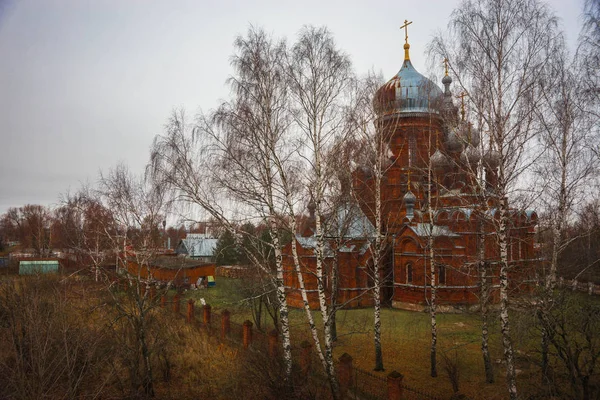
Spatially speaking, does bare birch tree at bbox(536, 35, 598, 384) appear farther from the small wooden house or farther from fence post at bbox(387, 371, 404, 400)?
the small wooden house

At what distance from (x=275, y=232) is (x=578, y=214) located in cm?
947

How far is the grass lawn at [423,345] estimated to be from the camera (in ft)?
36.5

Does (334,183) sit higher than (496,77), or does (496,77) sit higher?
(496,77)

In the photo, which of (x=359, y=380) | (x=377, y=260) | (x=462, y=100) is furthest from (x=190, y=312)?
(x=462, y=100)

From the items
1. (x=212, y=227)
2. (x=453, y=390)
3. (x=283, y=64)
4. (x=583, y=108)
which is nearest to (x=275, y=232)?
(x=212, y=227)

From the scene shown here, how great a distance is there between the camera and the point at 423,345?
15234mm

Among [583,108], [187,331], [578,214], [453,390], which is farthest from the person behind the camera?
[187,331]

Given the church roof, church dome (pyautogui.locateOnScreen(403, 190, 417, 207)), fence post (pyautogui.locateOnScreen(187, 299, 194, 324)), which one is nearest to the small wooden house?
fence post (pyautogui.locateOnScreen(187, 299, 194, 324))

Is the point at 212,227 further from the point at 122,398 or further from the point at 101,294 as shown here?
the point at 101,294

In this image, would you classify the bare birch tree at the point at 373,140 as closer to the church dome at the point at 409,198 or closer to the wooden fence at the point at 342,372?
the wooden fence at the point at 342,372

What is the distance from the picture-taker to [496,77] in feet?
29.2

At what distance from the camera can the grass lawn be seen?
36.5ft

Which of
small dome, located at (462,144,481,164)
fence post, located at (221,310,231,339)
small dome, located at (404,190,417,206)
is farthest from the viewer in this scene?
small dome, located at (404,190,417,206)

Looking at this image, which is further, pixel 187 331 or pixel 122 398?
pixel 187 331
